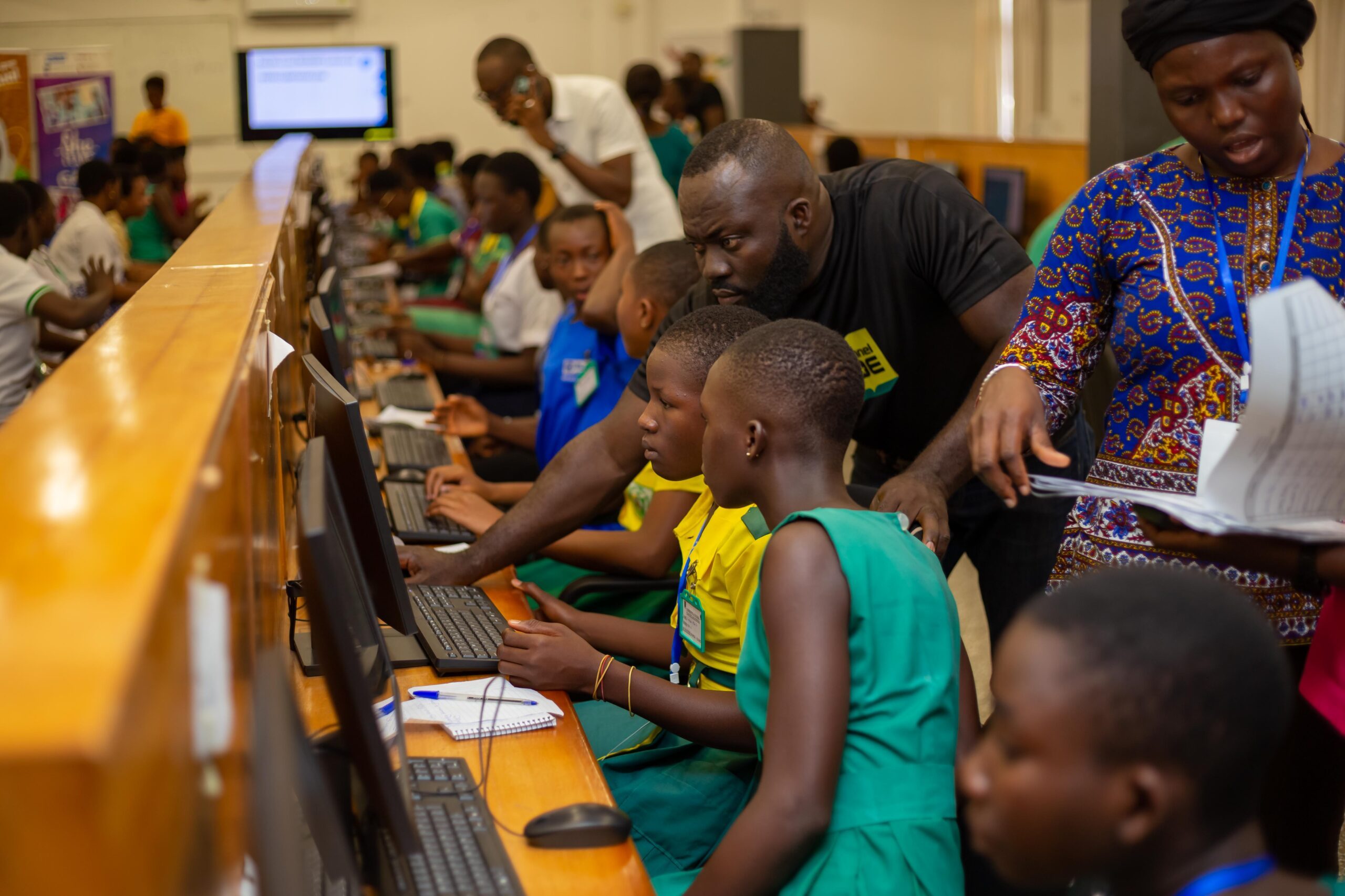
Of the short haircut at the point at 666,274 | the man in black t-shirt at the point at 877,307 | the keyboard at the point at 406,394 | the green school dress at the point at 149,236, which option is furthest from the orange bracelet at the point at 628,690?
the green school dress at the point at 149,236

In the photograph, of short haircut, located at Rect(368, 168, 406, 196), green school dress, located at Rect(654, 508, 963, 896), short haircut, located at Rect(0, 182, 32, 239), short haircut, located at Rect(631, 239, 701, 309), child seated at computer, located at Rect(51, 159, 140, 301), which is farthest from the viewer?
short haircut, located at Rect(368, 168, 406, 196)

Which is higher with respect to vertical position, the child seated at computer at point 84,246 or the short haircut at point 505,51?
the short haircut at point 505,51

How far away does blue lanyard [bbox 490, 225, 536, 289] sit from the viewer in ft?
15.3

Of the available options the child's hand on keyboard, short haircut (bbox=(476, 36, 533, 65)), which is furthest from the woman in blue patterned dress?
short haircut (bbox=(476, 36, 533, 65))

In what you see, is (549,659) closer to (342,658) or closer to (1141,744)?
(342,658)

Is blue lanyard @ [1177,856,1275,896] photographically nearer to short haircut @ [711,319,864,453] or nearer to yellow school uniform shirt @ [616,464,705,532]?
short haircut @ [711,319,864,453]

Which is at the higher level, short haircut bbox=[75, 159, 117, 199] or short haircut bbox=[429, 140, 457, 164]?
short haircut bbox=[429, 140, 457, 164]

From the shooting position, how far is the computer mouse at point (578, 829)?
4.38ft

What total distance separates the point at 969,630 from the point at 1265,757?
8.67ft

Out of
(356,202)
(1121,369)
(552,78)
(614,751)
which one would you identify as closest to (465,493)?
(614,751)

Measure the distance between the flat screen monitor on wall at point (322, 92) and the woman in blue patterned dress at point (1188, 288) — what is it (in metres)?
8.46

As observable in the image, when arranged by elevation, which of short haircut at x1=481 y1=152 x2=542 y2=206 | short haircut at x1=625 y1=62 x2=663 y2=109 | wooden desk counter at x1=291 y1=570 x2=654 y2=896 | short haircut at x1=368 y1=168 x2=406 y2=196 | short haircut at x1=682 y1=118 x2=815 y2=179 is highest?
short haircut at x1=625 y1=62 x2=663 y2=109

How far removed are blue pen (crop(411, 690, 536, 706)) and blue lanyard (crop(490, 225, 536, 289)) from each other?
9.99ft

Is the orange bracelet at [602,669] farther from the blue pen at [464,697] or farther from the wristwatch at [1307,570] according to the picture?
the wristwatch at [1307,570]
